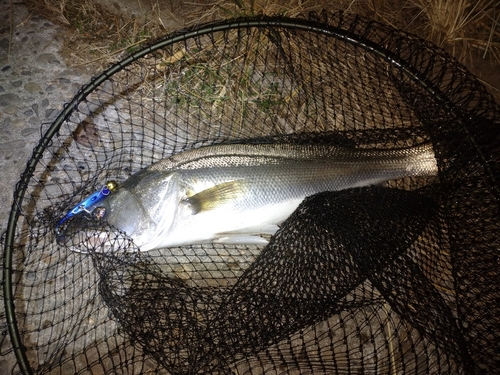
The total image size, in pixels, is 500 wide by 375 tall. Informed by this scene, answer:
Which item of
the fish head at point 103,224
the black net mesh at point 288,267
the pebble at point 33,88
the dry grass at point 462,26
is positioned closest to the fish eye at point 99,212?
the fish head at point 103,224

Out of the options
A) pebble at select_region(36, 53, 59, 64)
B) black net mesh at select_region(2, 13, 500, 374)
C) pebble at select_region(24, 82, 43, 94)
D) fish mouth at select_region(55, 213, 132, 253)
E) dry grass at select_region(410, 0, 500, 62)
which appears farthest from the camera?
dry grass at select_region(410, 0, 500, 62)

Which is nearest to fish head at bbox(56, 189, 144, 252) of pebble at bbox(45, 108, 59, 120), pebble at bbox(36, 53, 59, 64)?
pebble at bbox(45, 108, 59, 120)

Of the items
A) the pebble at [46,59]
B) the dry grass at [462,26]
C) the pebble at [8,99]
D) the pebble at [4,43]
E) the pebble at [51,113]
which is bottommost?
the dry grass at [462,26]

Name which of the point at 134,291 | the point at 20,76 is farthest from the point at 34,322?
the point at 20,76

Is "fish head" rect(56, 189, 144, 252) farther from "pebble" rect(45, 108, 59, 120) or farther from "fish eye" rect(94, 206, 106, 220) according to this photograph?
"pebble" rect(45, 108, 59, 120)

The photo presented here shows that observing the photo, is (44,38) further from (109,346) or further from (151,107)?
(109,346)

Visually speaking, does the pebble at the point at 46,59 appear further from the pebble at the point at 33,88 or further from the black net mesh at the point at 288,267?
the black net mesh at the point at 288,267
